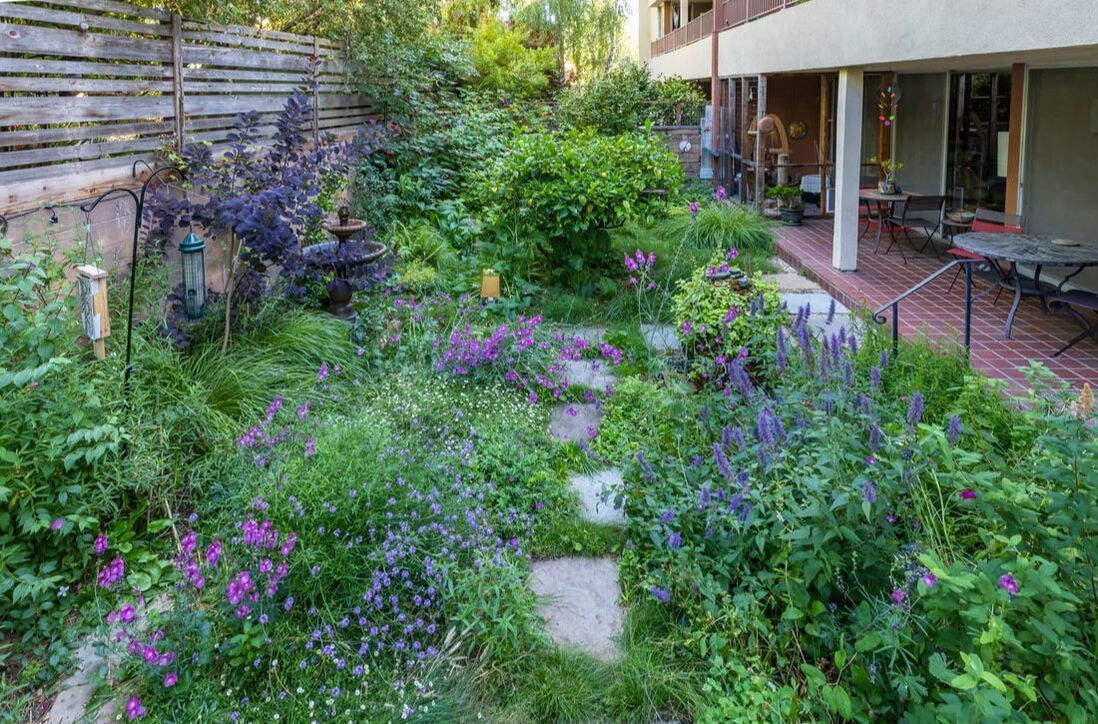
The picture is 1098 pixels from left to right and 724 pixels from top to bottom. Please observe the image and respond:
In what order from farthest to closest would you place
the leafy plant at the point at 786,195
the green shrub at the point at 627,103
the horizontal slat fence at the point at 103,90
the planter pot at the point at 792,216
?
the green shrub at the point at 627,103
the leafy plant at the point at 786,195
the planter pot at the point at 792,216
the horizontal slat fence at the point at 103,90

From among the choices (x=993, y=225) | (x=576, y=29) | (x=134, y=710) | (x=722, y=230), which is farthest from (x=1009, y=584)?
(x=576, y=29)

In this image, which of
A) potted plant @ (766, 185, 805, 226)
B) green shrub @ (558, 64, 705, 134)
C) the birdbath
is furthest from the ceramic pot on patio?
the birdbath

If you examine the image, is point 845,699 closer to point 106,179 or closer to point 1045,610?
point 1045,610

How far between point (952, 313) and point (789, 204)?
578 centimetres

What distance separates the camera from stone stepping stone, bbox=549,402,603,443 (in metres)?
4.91

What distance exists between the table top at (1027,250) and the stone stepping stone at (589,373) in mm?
2820

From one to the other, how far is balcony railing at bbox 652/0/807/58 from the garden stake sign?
9.42m

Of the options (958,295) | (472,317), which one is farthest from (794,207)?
(472,317)

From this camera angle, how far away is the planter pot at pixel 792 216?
39.2 ft

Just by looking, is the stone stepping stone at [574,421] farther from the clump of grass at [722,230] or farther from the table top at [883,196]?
the table top at [883,196]

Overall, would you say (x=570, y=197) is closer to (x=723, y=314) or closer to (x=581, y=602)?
(x=723, y=314)

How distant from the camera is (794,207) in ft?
39.9

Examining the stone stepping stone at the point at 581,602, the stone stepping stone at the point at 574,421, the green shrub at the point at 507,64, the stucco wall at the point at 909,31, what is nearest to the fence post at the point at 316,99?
the stone stepping stone at the point at 574,421

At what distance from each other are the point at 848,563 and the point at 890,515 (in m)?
0.23
